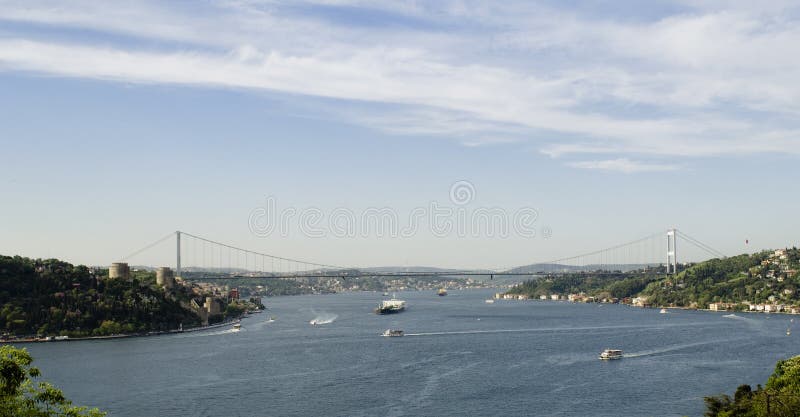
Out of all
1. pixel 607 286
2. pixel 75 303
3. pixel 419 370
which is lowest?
pixel 419 370

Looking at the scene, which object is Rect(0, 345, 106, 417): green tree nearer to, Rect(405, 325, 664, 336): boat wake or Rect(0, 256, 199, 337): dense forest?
Rect(405, 325, 664, 336): boat wake

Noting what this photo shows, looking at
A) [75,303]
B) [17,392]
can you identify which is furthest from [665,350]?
[75,303]

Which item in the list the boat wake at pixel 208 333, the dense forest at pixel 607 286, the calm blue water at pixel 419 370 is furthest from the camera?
the dense forest at pixel 607 286

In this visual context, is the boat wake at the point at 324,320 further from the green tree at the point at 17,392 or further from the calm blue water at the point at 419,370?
the green tree at the point at 17,392

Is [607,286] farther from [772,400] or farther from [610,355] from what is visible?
[772,400]

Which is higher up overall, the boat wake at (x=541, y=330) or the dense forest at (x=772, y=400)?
the dense forest at (x=772, y=400)

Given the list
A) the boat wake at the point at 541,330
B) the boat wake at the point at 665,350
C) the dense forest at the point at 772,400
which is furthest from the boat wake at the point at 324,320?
the dense forest at the point at 772,400

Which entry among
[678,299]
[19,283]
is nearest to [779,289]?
[678,299]
